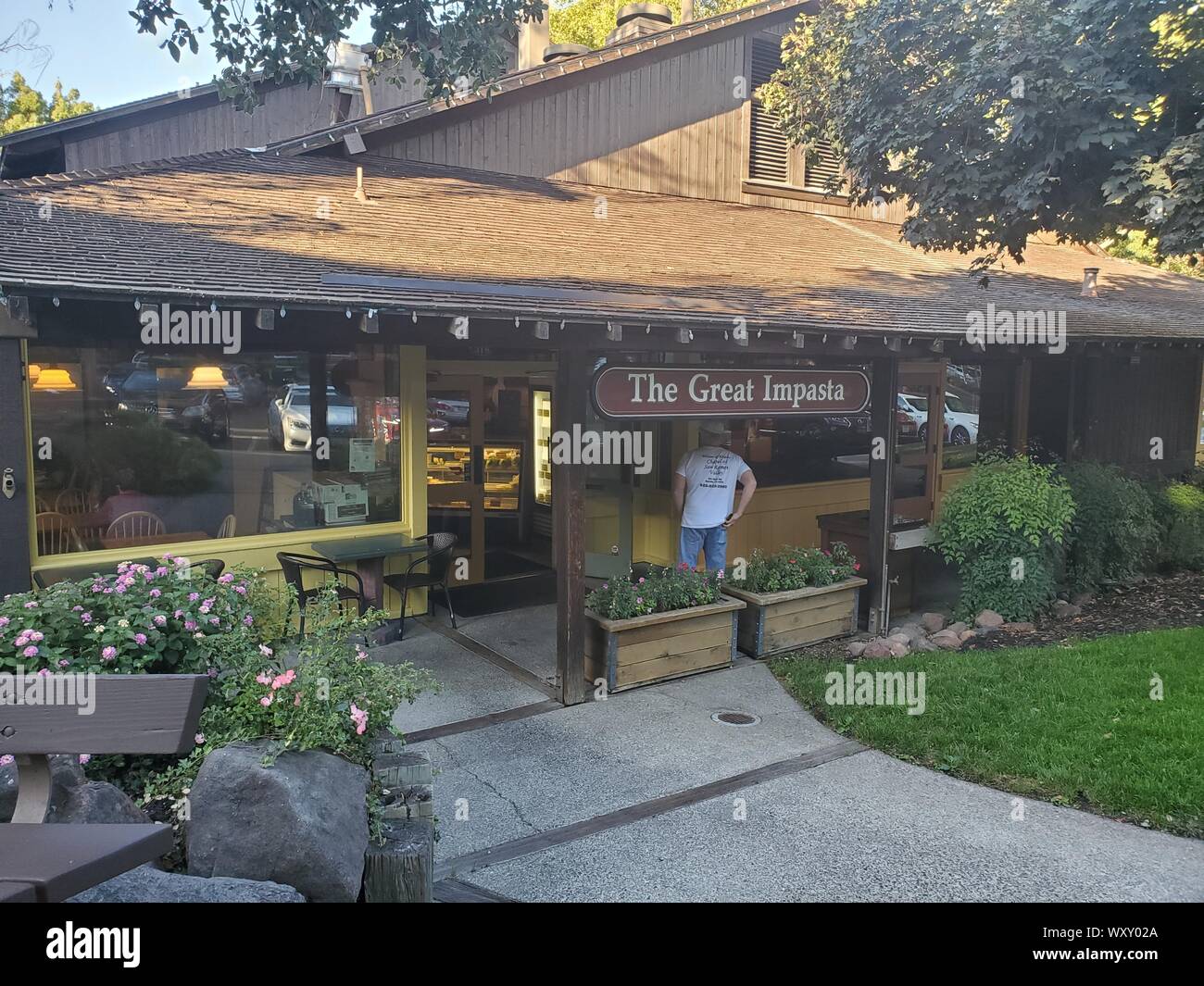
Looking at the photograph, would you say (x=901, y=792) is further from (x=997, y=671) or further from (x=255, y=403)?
(x=255, y=403)

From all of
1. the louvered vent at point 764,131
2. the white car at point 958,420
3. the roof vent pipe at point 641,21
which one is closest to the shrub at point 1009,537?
the white car at point 958,420

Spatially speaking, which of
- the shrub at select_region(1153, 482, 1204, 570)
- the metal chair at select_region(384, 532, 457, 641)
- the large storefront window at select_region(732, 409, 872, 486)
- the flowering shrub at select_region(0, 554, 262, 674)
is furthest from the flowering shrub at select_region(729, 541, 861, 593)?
the flowering shrub at select_region(0, 554, 262, 674)

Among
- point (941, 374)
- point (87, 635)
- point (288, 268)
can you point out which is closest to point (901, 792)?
point (87, 635)

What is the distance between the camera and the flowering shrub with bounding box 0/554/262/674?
11.4ft

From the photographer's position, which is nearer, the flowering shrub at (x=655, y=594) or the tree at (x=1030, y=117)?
the tree at (x=1030, y=117)

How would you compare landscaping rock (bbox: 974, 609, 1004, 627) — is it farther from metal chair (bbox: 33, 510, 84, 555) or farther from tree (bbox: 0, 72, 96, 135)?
tree (bbox: 0, 72, 96, 135)

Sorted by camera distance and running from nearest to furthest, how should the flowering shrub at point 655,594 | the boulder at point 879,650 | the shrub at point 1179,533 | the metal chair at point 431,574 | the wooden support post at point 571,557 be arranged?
the wooden support post at point 571,557 < the flowering shrub at point 655,594 < the boulder at point 879,650 < the metal chair at point 431,574 < the shrub at point 1179,533

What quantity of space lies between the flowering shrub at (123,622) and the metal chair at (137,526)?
319 cm

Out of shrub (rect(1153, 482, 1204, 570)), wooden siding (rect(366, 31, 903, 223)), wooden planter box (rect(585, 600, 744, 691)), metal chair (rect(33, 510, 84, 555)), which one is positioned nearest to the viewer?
metal chair (rect(33, 510, 84, 555))

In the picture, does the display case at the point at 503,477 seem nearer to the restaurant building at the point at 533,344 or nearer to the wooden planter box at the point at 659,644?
the restaurant building at the point at 533,344

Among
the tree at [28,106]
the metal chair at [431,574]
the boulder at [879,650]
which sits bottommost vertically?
the boulder at [879,650]

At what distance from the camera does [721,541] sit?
7.98m

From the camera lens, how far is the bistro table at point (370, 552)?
7.68m

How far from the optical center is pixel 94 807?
296cm
